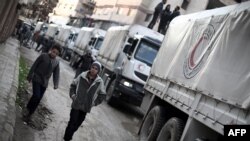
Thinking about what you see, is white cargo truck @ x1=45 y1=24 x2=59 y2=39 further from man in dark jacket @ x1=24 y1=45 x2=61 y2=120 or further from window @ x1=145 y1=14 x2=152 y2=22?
man in dark jacket @ x1=24 y1=45 x2=61 y2=120

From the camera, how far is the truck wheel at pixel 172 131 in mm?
7637

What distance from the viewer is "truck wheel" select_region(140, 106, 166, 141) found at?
365 inches

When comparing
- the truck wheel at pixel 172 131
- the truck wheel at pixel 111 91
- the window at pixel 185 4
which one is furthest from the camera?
the window at pixel 185 4

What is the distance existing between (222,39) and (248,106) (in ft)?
6.34

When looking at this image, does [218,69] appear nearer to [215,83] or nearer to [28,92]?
[215,83]

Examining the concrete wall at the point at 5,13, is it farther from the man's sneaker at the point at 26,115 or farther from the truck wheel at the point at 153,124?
the truck wheel at the point at 153,124

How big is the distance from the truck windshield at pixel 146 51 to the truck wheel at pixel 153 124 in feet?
17.0

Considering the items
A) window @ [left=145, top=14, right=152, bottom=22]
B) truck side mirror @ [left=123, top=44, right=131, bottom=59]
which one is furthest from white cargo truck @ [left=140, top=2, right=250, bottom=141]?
window @ [left=145, top=14, right=152, bottom=22]

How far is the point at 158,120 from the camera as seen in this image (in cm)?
928

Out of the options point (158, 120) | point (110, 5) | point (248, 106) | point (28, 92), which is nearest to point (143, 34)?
point (28, 92)

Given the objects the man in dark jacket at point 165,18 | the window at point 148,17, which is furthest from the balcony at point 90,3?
the man in dark jacket at point 165,18

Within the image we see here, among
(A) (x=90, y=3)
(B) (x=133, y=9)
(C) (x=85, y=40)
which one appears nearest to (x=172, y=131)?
(C) (x=85, y=40)

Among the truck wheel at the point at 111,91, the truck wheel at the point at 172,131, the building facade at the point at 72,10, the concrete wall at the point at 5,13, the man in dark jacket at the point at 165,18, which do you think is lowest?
Result: the truck wheel at the point at 111,91

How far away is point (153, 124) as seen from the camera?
9.62m
